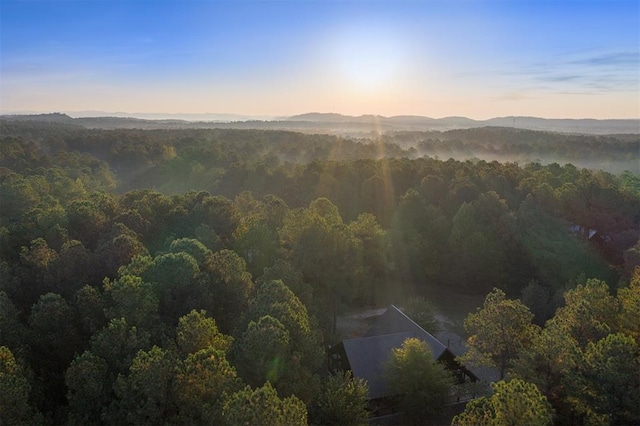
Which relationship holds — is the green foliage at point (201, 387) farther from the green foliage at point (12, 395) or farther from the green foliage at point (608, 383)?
the green foliage at point (608, 383)

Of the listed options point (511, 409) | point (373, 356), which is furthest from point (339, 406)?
point (373, 356)

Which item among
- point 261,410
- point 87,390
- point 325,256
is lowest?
point 87,390

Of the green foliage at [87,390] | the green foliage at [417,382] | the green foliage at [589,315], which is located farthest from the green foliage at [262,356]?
the green foliage at [589,315]

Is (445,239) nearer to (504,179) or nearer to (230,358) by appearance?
(504,179)

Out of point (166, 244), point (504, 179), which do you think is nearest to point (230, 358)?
point (166, 244)

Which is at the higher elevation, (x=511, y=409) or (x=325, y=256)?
(x=511, y=409)

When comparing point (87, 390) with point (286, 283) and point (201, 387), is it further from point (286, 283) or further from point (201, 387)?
point (286, 283)
